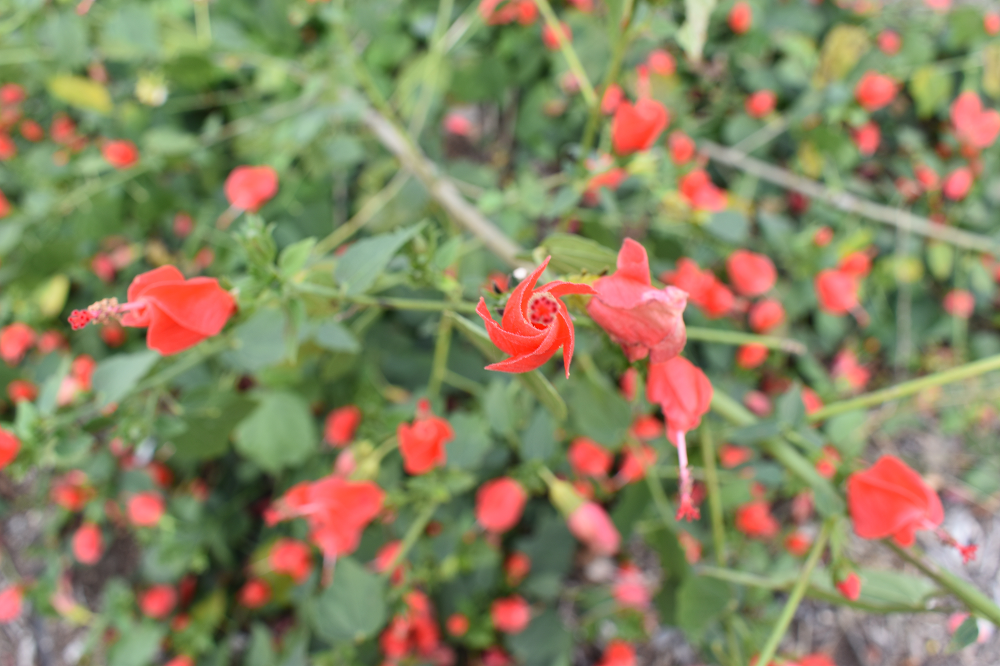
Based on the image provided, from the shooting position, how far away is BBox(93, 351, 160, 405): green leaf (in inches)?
36.5

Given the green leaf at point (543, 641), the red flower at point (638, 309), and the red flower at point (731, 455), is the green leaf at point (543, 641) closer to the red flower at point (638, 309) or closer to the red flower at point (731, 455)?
the red flower at point (731, 455)

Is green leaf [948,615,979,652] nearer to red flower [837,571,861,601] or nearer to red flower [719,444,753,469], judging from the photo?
red flower [837,571,861,601]

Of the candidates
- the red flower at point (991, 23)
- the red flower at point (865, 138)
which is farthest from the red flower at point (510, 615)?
the red flower at point (991, 23)

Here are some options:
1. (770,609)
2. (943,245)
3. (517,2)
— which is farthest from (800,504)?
(517,2)

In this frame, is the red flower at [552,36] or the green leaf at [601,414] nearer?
the green leaf at [601,414]

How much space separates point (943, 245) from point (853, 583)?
1355mm

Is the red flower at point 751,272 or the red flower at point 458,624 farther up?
the red flower at point 751,272

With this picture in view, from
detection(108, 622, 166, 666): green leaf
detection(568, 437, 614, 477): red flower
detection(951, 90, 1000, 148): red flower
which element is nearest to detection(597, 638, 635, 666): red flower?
detection(568, 437, 614, 477): red flower

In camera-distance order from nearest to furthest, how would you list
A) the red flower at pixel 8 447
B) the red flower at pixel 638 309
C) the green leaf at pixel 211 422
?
1. the red flower at pixel 638 309
2. the red flower at pixel 8 447
3. the green leaf at pixel 211 422

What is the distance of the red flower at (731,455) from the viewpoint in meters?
1.46

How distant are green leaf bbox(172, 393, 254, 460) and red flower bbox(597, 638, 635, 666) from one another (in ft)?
3.67

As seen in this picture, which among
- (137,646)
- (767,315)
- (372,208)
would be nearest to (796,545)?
(767,315)

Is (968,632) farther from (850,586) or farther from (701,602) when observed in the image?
(701,602)

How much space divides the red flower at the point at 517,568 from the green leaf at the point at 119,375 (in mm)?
1008
